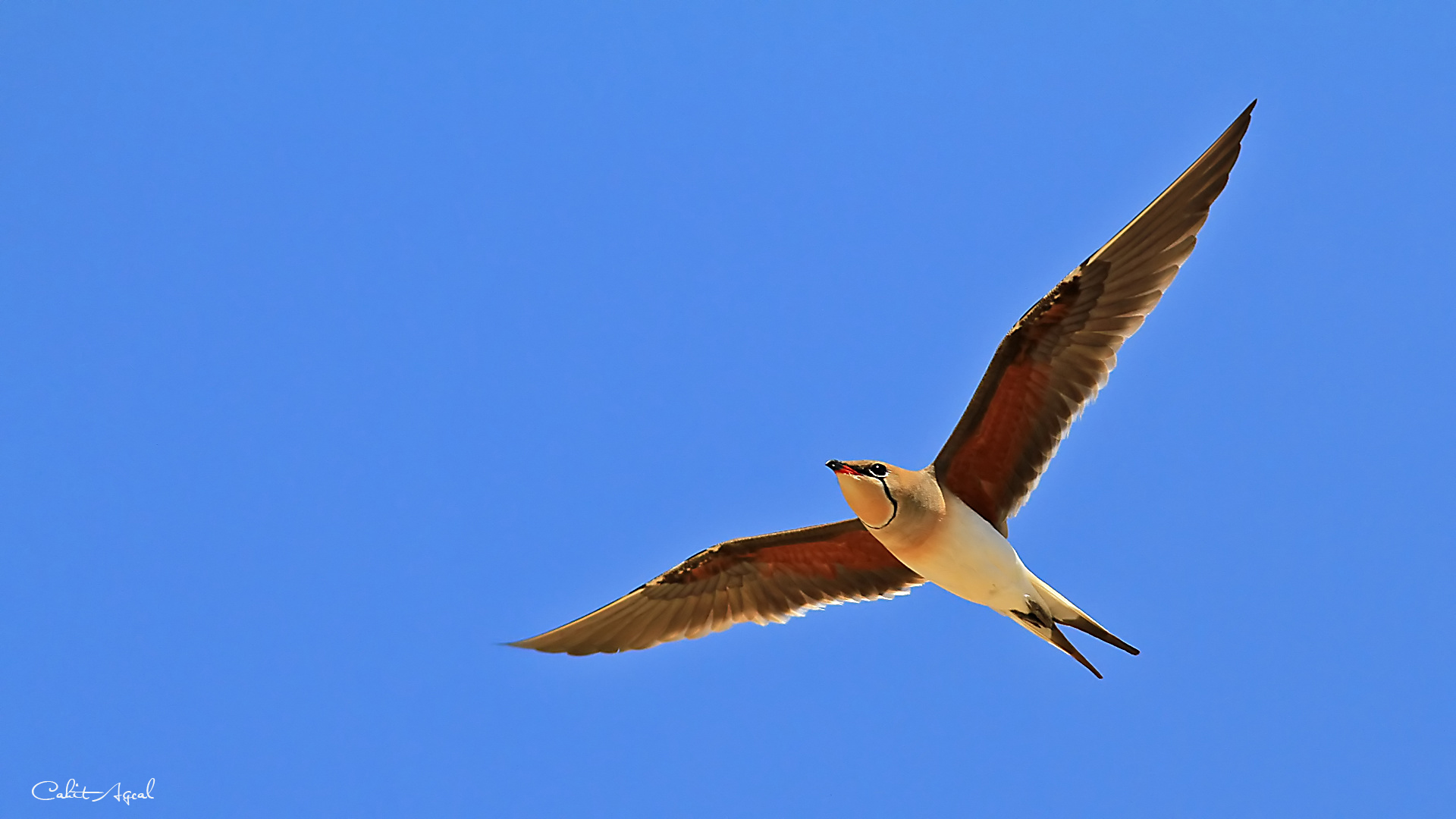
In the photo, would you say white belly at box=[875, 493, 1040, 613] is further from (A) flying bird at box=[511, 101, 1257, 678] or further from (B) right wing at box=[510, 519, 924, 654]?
(B) right wing at box=[510, 519, 924, 654]

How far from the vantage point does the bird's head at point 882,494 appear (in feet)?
31.2

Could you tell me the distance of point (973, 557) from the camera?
965cm

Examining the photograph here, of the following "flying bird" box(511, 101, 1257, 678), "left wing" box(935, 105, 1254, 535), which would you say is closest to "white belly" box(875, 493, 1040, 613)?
"flying bird" box(511, 101, 1257, 678)

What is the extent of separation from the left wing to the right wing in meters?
1.23

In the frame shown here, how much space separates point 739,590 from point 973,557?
97.7 inches

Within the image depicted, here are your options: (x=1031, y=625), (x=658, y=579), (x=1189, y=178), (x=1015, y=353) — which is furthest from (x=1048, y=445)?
(x=658, y=579)

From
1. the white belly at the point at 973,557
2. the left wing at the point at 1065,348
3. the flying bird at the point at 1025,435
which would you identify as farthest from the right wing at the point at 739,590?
the left wing at the point at 1065,348

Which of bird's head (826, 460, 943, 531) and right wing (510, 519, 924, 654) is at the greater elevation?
right wing (510, 519, 924, 654)

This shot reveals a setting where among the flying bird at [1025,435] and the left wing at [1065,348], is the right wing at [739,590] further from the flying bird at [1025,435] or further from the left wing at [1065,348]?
the left wing at [1065,348]

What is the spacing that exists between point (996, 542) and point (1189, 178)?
322cm

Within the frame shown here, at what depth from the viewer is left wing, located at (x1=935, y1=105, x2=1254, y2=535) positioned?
936 centimetres

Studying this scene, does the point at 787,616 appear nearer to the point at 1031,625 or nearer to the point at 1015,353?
the point at 1031,625

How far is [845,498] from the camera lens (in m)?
9.68

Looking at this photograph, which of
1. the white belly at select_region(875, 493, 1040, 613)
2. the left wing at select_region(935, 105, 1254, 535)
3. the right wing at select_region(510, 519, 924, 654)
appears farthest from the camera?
the right wing at select_region(510, 519, 924, 654)
